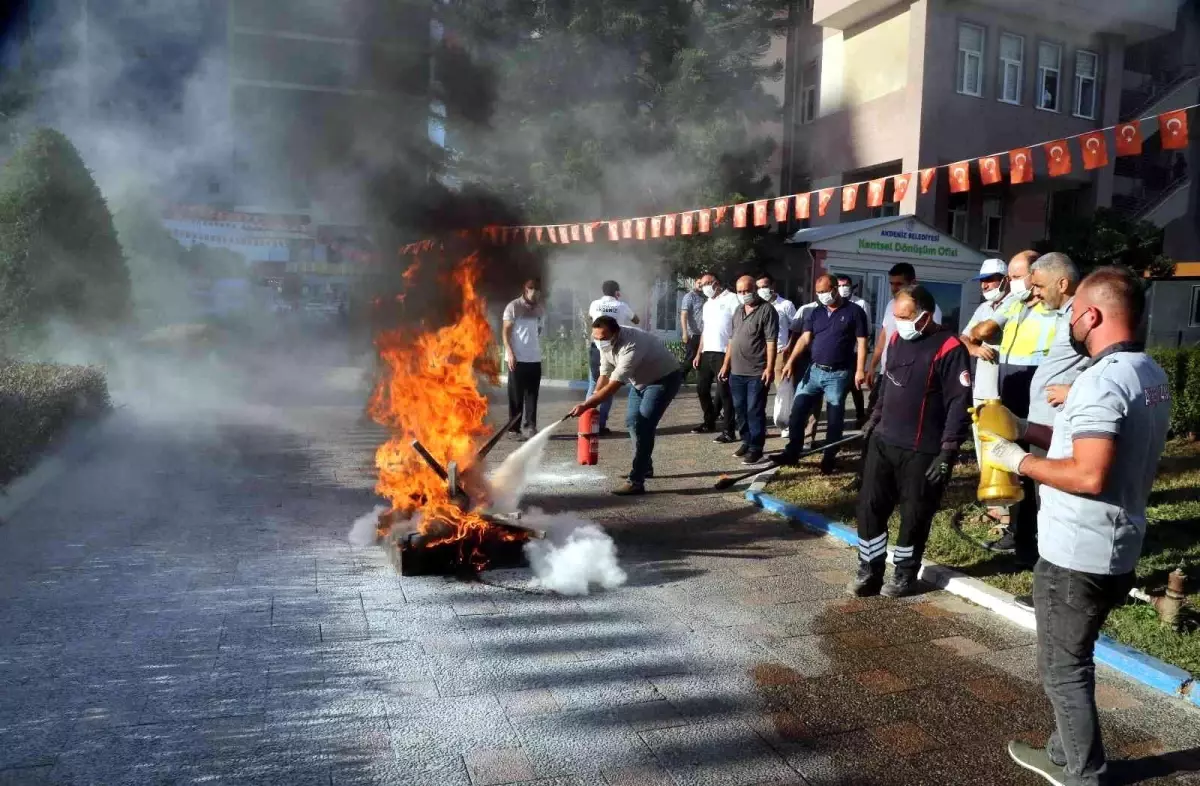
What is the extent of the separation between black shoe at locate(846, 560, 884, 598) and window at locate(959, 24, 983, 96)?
15.9 m

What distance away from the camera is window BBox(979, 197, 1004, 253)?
20.6 meters

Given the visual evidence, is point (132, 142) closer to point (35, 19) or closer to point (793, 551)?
point (35, 19)

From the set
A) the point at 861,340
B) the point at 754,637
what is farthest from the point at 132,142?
the point at 754,637

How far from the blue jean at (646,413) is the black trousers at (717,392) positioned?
1.94 meters

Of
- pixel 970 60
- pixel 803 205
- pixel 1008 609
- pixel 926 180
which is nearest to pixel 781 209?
pixel 803 205

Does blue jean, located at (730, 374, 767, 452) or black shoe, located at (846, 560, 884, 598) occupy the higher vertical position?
blue jean, located at (730, 374, 767, 452)

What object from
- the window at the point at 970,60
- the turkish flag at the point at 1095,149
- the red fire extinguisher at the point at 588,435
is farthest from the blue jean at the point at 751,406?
the window at the point at 970,60

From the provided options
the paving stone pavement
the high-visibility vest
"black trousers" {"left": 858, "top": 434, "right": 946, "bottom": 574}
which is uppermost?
the high-visibility vest

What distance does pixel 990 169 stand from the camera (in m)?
7.62

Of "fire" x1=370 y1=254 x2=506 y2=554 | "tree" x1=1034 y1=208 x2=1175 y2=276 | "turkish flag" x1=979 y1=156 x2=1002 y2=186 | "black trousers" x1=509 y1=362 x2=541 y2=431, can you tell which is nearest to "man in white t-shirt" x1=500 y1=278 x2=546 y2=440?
"black trousers" x1=509 y1=362 x2=541 y2=431

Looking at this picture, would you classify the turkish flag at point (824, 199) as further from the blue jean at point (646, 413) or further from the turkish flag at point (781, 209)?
the blue jean at point (646, 413)

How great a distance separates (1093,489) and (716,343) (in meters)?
6.62

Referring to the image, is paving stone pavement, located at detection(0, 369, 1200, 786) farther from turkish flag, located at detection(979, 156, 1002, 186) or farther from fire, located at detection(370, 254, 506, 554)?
turkish flag, located at detection(979, 156, 1002, 186)

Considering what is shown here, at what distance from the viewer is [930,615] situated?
4449 millimetres
